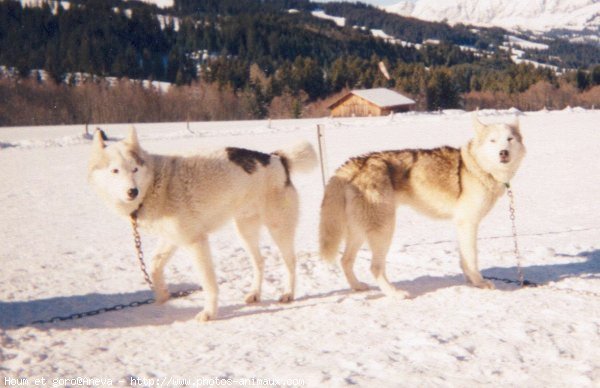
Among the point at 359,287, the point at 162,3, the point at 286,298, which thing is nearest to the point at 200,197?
the point at 286,298

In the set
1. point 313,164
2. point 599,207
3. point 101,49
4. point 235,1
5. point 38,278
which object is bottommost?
point 599,207

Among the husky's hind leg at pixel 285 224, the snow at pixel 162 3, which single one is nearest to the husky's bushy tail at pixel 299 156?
the husky's hind leg at pixel 285 224

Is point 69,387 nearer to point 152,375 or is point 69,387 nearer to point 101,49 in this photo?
point 152,375

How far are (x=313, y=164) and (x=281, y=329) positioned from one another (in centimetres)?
217

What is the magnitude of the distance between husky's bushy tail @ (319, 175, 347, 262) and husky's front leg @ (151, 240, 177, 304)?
5.43 ft

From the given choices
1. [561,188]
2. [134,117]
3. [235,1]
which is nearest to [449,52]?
[235,1]

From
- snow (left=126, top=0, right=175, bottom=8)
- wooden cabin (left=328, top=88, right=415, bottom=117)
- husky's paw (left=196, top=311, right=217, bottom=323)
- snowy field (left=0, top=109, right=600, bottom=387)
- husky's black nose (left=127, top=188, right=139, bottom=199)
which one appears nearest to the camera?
snowy field (left=0, top=109, right=600, bottom=387)

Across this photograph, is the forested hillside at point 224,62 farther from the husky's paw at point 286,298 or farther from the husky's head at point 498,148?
the husky's head at point 498,148

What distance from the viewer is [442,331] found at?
3873 mm

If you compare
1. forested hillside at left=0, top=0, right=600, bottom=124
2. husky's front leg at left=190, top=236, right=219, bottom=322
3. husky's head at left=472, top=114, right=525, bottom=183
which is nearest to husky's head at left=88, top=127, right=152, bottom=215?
husky's front leg at left=190, top=236, right=219, bottom=322

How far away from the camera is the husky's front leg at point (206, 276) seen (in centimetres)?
456

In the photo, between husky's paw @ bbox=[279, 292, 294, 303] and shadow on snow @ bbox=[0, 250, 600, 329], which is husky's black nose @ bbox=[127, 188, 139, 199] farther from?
husky's paw @ bbox=[279, 292, 294, 303]

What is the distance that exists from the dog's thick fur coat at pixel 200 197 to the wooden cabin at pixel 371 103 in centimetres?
6370

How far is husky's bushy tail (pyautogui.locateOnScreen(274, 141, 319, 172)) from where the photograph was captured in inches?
216
